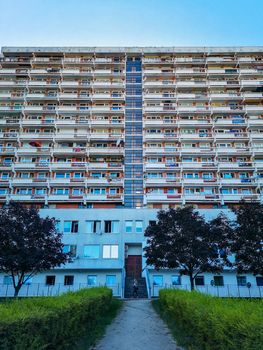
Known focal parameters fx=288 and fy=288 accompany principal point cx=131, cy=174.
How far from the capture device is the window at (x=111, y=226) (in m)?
39.4

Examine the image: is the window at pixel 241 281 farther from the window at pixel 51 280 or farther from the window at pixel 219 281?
the window at pixel 51 280

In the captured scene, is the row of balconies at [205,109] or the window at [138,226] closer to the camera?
the window at [138,226]

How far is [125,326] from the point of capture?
14.4 m

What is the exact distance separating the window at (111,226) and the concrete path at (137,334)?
70.8 ft

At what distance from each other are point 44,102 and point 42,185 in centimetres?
1907

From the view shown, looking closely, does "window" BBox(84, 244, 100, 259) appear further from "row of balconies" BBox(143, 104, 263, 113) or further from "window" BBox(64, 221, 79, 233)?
"row of balconies" BBox(143, 104, 263, 113)

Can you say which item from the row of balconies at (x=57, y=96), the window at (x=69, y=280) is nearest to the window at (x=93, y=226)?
the window at (x=69, y=280)

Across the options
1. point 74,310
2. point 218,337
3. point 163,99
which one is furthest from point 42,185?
point 218,337

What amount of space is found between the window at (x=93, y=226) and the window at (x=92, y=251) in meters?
2.11

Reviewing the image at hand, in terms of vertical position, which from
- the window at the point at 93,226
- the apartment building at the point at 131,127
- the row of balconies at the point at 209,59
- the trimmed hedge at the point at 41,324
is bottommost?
the trimmed hedge at the point at 41,324

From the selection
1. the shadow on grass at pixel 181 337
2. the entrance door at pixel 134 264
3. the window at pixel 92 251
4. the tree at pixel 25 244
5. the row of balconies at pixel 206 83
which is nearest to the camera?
the shadow on grass at pixel 181 337

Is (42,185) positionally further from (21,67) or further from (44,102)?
(21,67)

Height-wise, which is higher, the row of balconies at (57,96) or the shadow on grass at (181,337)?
the row of balconies at (57,96)

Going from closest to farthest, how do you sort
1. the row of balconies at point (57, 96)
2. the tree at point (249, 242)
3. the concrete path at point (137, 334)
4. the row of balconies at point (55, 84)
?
the concrete path at point (137, 334), the tree at point (249, 242), the row of balconies at point (57, 96), the row of balconies at point (55, 84)
